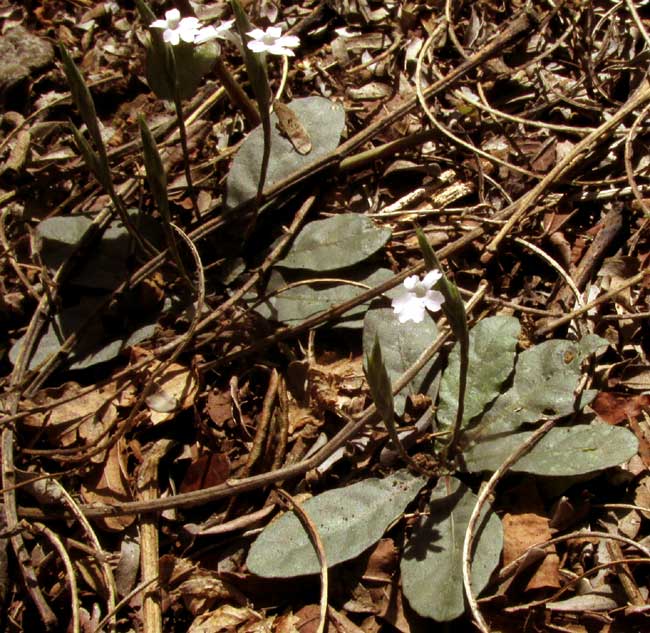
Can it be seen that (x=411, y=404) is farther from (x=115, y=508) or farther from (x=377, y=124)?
(x=377, y=124)

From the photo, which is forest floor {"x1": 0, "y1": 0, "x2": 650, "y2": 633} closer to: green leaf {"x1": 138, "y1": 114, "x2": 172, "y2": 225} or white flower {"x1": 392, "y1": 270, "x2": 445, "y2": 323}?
green leaf {"x1": 138, "y1": 114, "x2": 172, "y2": 225}

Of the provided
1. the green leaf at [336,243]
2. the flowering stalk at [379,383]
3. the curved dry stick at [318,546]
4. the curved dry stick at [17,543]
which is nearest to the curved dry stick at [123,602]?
the curved dry stick at [17,543]

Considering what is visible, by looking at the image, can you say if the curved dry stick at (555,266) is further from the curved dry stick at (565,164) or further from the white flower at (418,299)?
the white flower at (418,299)

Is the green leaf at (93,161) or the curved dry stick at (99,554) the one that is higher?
the green leaf at (93,161)

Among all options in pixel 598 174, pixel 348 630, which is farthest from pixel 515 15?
pixel 348 630

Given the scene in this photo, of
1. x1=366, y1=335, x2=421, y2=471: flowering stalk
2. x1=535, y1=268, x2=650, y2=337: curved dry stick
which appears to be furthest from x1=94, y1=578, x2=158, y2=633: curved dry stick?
x1=535, y1=268, x2=650, y2=337: curved dry stick
